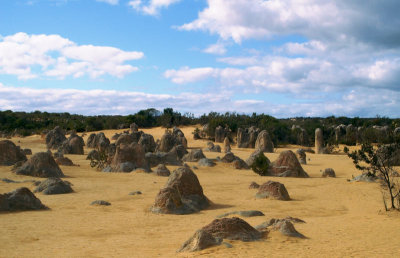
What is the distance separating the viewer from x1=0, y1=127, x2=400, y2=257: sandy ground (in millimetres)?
7145

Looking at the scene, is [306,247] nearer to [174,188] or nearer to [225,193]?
[174,188]

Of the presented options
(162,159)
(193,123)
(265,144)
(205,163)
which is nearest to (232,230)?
(205,163)

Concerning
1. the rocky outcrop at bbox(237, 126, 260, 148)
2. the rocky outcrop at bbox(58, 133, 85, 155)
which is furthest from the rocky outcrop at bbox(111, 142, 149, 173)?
the rocky outcrop at bbox(237, 126, 260, 148)

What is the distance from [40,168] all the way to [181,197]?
333 inches

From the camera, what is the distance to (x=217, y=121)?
47844 millimetres

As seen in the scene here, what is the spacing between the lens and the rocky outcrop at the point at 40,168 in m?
17.6

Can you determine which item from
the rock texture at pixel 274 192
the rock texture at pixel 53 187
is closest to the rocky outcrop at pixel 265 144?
the rock texture at pixel 274 192

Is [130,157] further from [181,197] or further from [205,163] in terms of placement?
[181,197]

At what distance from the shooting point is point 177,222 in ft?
33.3

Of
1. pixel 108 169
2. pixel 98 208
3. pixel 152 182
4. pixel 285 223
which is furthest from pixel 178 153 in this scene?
pixel 285 223

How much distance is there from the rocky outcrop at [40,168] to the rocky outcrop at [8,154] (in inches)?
109

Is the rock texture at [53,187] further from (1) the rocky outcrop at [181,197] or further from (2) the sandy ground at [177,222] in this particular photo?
(1) the rocky outcrop at [181,197]

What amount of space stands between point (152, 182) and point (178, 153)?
390 inches

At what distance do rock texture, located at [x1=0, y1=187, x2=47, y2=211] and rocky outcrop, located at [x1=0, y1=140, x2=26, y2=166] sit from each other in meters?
9.84
